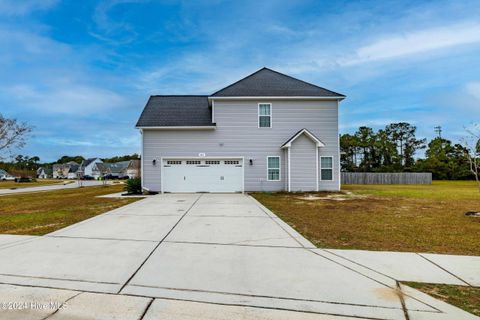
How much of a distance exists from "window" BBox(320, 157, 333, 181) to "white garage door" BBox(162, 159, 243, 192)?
4972 millimetres

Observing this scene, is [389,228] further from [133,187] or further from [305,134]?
[133,187]

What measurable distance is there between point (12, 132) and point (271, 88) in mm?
18334

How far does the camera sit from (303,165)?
55.3 ft

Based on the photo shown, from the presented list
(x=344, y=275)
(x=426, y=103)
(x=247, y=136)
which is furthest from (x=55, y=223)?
(x=426, y=103)

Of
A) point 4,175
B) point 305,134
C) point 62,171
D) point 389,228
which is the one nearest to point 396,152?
point 305,134

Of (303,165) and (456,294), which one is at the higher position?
(303,165)

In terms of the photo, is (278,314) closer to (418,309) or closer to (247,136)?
(418,309)

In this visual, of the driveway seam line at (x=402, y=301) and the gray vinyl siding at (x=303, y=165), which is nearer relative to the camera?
the driveway seam line at (x=402, y=301)

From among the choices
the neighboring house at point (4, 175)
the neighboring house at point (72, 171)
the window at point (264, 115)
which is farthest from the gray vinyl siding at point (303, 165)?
the neighboring house at point (72, 171)

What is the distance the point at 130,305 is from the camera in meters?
3.04

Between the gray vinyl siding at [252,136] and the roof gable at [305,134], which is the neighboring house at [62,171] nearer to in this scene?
the gray vinyl siding at [252,136]

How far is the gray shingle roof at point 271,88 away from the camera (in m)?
17.3

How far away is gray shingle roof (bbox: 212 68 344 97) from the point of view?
1730cm

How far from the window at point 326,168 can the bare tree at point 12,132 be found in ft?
69.3
